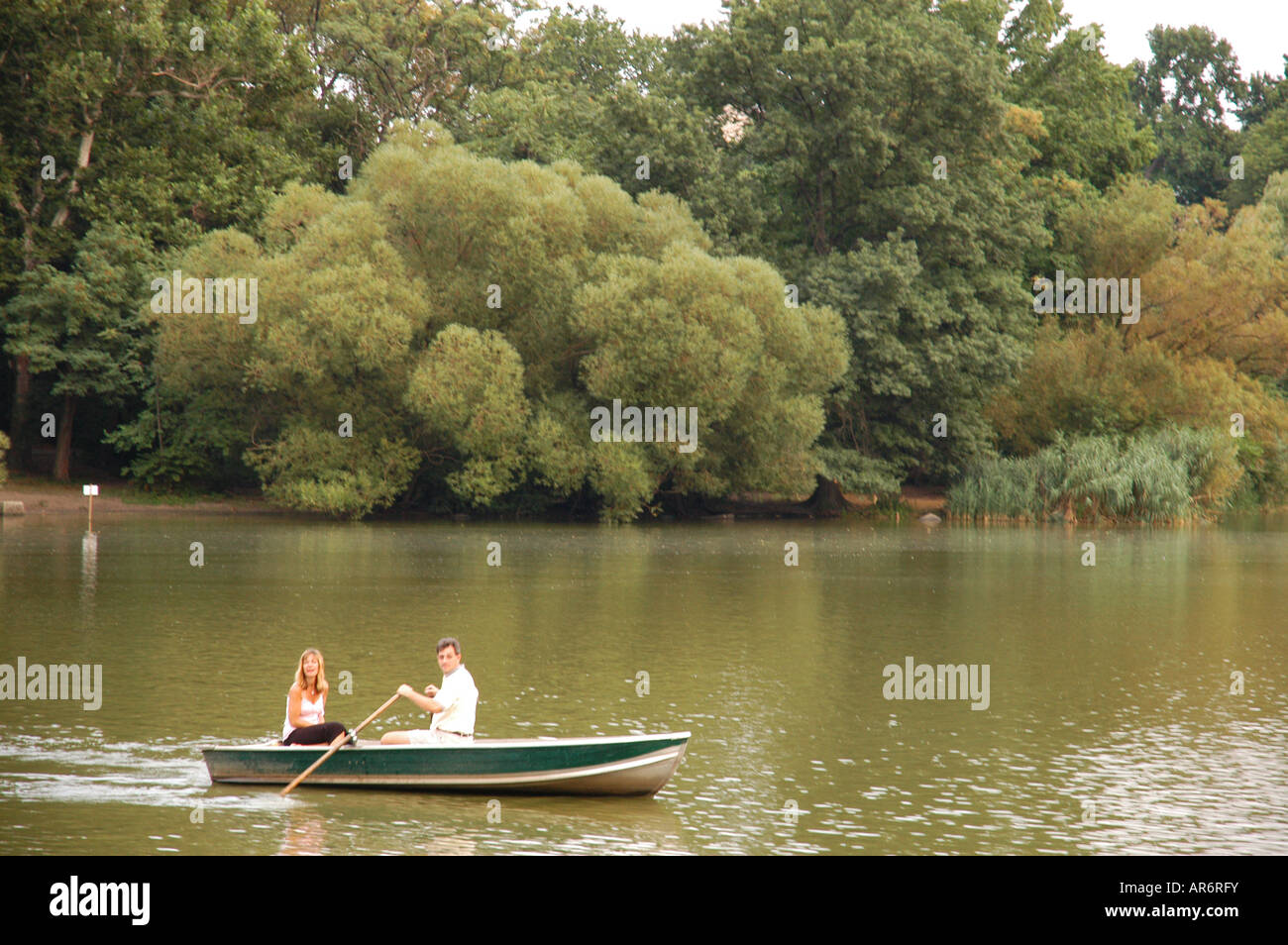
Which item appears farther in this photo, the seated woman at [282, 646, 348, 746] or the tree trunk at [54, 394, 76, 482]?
the tree trunk at [54, 394, 76, 482]

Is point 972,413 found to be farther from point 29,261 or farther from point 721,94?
point 29,261

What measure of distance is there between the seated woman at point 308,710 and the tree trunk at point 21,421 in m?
46.2

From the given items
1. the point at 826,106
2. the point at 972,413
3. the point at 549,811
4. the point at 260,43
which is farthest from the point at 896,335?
the point at 549,811

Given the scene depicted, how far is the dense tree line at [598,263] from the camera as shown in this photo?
49.5 meters

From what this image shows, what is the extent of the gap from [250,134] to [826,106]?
897 inches

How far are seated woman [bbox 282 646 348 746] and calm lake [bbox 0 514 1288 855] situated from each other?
50cm

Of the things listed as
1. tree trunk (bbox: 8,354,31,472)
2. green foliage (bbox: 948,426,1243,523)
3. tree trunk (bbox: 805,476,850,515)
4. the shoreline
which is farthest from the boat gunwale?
tree trunk (bbox: 805,476,850,515)

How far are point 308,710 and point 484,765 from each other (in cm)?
181

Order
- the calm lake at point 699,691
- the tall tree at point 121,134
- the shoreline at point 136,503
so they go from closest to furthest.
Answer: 1. the calm lake at point 699,691
2. the shoreline at point 136,503
3. the tall tree at point 121,134

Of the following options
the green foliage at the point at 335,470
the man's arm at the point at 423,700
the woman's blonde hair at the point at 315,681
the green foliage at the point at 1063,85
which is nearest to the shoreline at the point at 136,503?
the green foliage at the point at 335,470

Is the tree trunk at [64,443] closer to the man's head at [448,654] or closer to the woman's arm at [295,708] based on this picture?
the woman's arm at [295,708]

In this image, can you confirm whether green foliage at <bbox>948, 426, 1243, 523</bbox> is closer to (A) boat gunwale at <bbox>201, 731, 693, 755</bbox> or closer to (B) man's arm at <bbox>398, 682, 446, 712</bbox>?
(A) boat gunwale at <bbox>201, 731, 693, 755</bbox>

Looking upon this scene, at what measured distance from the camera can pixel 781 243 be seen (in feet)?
201

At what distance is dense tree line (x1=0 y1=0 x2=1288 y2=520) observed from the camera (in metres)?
49.5
